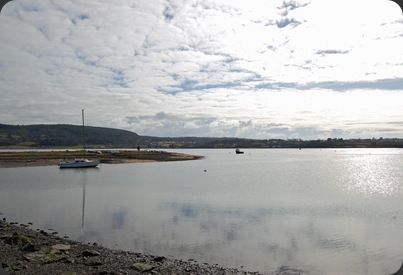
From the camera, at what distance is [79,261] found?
45.4ft

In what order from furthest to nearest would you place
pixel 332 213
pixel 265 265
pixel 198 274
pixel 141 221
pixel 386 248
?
pixel 332 213 → pixel 141 221 → pixel 386 248 → pixel 265 265 → pixel 198 274

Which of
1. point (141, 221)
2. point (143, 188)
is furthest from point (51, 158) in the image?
point (141, 221)

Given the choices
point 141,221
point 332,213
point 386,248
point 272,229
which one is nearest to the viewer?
point 386,248

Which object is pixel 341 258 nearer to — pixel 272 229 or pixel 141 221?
pixel 272 229

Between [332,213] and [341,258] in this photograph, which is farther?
[332,213]

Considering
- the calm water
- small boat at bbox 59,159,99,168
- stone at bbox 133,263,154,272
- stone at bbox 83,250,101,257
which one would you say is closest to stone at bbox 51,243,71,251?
stone at bbox 83,250,101,257

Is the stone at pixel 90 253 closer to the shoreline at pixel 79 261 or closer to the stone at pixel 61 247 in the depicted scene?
the shoreline at pixel 79 261

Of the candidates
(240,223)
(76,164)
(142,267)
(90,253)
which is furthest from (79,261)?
(76,164)

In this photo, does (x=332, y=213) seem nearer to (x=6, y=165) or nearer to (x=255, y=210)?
(x=255, y=210)

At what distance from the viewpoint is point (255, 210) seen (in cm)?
2623

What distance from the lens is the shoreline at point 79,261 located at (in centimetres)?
1276

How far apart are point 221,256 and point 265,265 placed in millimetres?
1994

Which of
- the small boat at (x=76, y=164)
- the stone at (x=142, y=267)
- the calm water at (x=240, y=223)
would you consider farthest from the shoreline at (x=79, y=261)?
the small boat at (x=76, y=164)

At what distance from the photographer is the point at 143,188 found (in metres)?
40.3
